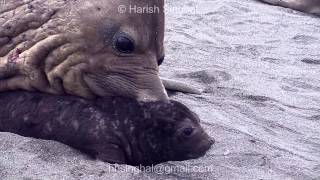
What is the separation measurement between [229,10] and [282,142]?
4.96m

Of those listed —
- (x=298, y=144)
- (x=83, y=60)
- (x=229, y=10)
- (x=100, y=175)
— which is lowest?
(x=229, y=10)

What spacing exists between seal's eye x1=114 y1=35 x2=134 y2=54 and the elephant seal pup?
32 cm

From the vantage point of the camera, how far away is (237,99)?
190 inches

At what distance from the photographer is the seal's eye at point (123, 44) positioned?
11.6 feet

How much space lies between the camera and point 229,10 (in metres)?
8.68

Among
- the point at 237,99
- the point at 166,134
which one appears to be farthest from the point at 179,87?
the point at 166,134

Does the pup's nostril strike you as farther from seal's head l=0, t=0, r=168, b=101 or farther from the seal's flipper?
the seal's flipper

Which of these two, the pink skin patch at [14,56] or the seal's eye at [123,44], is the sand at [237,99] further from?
the seal's eye at [123,44]

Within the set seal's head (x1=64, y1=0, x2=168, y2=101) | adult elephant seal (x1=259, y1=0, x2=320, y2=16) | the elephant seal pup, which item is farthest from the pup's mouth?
adult elephant seal (x1=259, y1=0, x2=320, y2=16)

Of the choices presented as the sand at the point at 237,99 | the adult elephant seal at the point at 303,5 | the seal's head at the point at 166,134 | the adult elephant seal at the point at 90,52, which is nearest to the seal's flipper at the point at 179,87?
the sand at the point at 237,99

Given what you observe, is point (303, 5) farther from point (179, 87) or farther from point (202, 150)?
point (202, 150)

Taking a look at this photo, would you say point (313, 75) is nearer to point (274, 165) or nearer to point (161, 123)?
point (274, 165)

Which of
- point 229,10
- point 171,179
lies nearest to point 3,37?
point 171,179

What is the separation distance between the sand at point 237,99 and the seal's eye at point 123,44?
71cm
